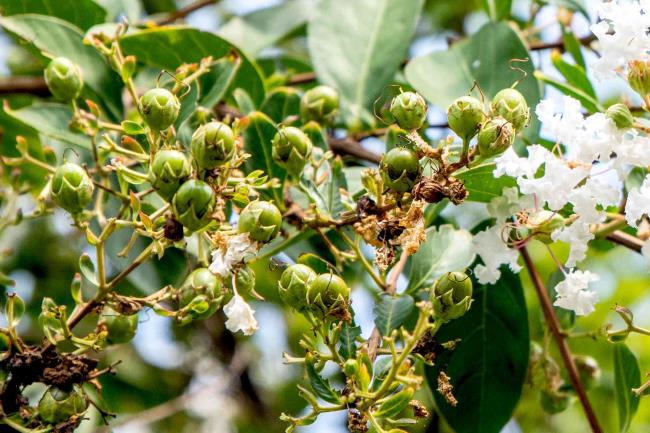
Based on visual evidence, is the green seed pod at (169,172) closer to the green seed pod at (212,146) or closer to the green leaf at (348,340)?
the green seed pod at (212,146)

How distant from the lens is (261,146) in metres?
1.46

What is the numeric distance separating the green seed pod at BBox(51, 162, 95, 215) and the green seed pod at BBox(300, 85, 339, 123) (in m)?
0.52

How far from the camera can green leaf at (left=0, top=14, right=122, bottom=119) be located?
1.60 m

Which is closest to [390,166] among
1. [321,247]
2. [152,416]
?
[321,247]

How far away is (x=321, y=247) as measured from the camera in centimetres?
159

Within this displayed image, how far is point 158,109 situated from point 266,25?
1090 mm

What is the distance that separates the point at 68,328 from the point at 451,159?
1.80 feet

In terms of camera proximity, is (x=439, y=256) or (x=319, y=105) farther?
(x=319, y=105)

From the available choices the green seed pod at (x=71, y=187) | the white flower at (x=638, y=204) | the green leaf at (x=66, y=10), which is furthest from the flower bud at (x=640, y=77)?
the green leaf at (x=66, y=10)

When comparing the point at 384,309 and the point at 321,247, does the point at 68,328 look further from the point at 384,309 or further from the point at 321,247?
the point at 321,247

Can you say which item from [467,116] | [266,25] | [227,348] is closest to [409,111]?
[467,116]

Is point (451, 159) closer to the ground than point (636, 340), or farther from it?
farther from it

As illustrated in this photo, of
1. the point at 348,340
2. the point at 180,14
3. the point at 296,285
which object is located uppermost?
the point at 296,285

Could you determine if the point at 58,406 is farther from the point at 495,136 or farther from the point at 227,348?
the point at 227,348
